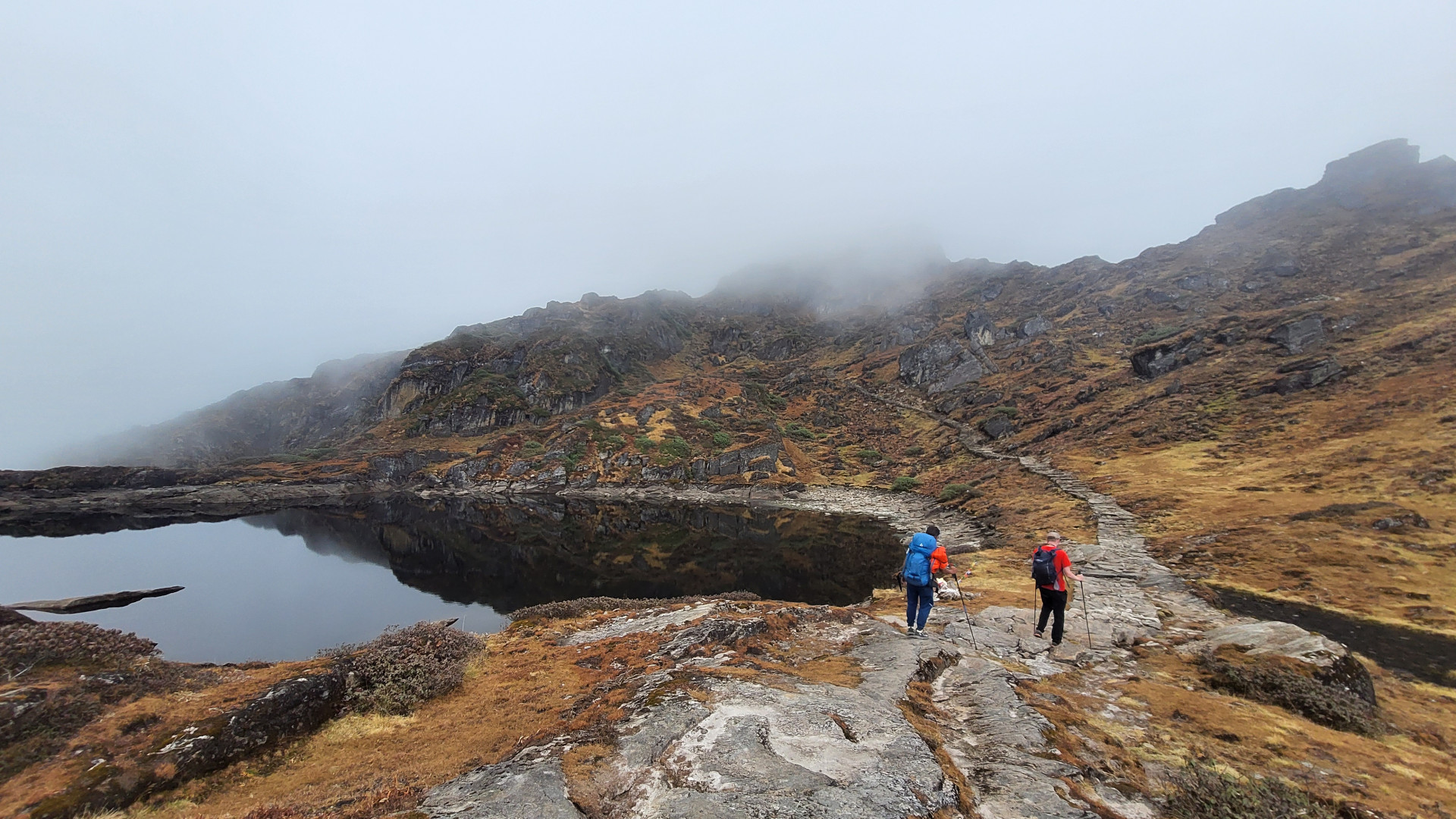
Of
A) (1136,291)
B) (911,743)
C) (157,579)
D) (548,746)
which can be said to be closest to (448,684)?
(548,746)

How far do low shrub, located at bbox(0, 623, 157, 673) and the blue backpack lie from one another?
18.4 m

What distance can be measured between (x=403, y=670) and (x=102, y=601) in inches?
1404

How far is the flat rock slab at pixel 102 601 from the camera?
2550 cm

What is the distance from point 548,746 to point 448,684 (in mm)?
6571

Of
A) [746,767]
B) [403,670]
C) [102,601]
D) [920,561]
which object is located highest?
[746,767]

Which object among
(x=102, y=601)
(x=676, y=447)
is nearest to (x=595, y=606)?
(x=102, y=601)

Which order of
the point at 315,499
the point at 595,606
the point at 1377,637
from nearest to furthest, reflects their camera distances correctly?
the point at 1377,637, the point at 595,606, the point at 315,499

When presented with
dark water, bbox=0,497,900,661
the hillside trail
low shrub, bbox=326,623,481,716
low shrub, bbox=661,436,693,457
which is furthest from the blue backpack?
low shrub, bbox=661,436,693,457

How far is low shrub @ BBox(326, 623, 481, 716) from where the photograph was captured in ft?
37.0

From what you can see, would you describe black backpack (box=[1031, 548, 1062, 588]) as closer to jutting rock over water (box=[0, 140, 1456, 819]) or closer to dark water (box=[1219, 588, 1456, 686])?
jutting rock over water (box=[0, 140, 1456, 819])

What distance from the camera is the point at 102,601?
30562mm

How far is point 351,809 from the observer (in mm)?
6199

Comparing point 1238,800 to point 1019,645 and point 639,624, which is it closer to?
point 1019,645

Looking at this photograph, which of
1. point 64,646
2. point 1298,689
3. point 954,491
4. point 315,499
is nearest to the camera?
point 1298,689
